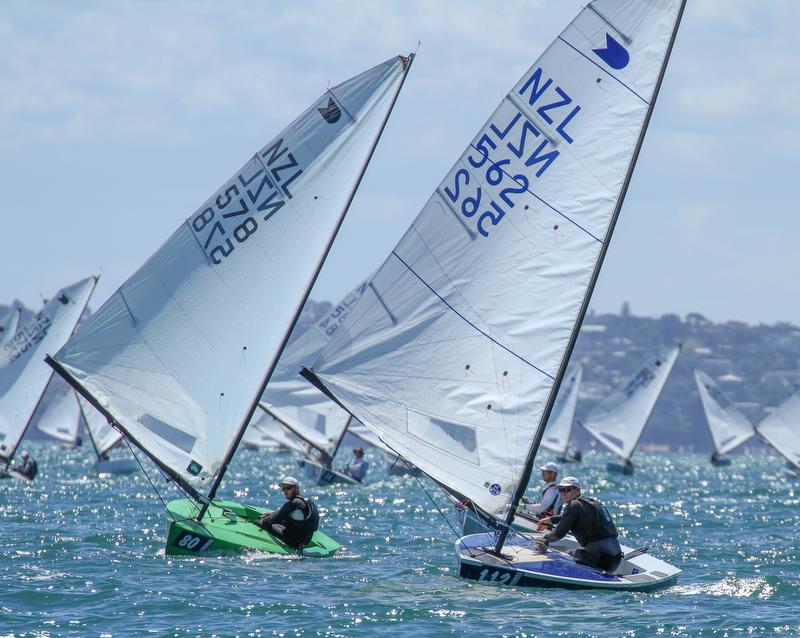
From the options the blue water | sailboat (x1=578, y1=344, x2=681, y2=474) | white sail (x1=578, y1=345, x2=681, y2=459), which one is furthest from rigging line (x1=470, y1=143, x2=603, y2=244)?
white sail (x1=578, y1=345, x2=681, y2=459)

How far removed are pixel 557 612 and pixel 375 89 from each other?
793 centimetres

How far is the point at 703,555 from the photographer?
2116 centimetres

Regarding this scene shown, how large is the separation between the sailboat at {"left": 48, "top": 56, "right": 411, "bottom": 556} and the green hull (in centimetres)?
5

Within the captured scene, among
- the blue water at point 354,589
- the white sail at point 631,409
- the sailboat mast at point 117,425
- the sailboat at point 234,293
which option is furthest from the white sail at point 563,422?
the sailboat mast at point 117,425

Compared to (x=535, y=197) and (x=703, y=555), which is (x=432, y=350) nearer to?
(x=535, y=197)

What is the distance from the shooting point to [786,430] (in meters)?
56.2

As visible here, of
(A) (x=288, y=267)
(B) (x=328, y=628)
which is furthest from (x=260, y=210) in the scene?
(B) (x=328, y=628)

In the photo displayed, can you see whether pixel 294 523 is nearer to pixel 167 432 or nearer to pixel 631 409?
pixel 167 432

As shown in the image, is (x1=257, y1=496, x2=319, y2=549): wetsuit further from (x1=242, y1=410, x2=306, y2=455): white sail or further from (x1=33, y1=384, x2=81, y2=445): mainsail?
(x1=33, y1=384, x2=81, y2=445): mainsail

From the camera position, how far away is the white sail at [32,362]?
37.6 metres

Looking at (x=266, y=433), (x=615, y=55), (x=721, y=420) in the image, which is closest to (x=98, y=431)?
(x=266, y=433)

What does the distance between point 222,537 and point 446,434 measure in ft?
11.5

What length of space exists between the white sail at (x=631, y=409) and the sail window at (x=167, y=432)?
44588mm

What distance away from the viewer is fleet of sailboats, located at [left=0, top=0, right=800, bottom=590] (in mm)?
16969
